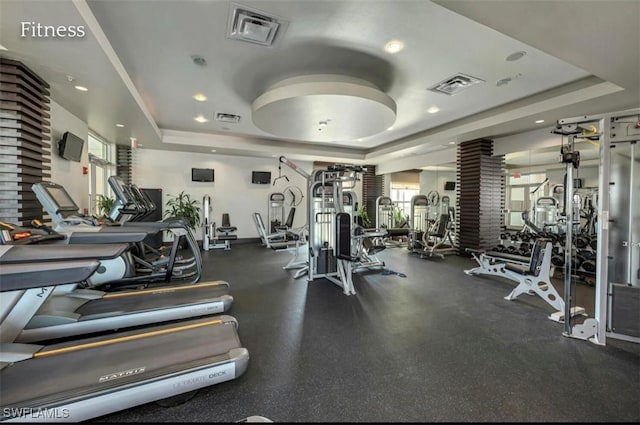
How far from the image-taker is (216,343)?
200 centimetres

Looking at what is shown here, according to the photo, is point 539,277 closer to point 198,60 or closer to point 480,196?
point 480,196

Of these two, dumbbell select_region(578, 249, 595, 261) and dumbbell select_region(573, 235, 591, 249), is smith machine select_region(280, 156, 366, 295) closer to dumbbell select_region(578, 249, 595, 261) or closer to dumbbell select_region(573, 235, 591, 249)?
dumbbell select_region(578, 249, 595, 261)

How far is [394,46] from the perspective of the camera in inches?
124

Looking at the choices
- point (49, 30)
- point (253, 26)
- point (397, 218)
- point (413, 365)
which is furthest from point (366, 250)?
point (49, 30)

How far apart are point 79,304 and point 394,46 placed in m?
4.27

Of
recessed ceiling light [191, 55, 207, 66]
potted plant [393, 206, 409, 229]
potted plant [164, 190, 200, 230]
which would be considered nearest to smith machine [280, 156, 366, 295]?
recessed ceiling light [191, 55, 207, 66]

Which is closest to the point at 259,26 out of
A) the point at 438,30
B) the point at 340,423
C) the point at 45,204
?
the point at 438,30

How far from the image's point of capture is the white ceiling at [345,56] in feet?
7.64

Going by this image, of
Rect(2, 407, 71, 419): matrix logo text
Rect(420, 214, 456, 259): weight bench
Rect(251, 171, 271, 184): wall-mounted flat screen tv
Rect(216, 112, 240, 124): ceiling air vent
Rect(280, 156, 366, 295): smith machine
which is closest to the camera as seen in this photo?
Rect(2, 407, 71, 419): matrix logo text

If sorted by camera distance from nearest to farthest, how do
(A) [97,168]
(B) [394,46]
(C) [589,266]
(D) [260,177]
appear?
1. (B) [394,46]
2. (C) [589,266]
3. (A) [97,168]
4. (D) [260,177]

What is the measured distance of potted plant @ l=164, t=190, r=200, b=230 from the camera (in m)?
7.56

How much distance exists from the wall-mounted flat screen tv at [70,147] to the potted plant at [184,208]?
312 cm

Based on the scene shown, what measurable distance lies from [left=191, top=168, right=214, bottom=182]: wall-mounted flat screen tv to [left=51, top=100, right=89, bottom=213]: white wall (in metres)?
3.00

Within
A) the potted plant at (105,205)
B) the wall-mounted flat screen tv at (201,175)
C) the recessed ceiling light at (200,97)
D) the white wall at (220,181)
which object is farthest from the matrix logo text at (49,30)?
the wall-mounted flat screen tv at (201,175)
